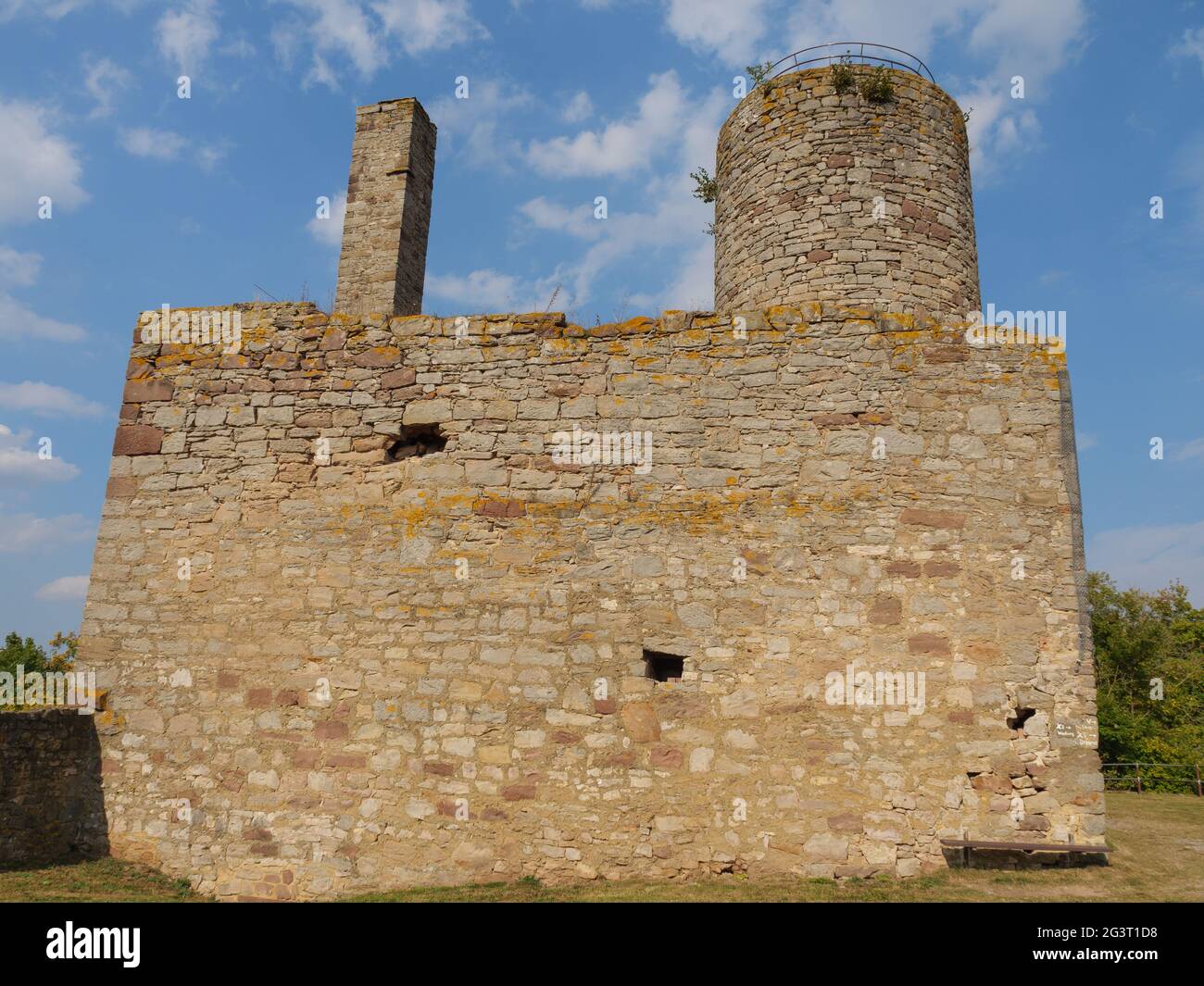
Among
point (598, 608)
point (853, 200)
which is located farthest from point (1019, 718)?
point (853, 200)

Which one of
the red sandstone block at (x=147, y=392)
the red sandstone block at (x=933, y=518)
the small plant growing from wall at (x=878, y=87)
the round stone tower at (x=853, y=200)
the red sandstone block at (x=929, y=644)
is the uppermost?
the small plant growing from wall at (x=878, y=87)

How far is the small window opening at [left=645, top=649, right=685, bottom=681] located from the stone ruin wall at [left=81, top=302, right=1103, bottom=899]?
110 mm

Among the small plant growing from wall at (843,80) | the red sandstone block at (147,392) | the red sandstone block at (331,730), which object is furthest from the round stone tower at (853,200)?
the red sandstone block at (147,392)

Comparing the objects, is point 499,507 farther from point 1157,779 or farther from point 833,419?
point 1157,779

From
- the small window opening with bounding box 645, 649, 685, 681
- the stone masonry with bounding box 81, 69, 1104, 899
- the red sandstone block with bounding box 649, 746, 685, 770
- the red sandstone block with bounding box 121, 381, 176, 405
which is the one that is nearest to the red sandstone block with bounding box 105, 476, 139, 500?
the stone masonry with bounding box 81, 69, 1104, 899

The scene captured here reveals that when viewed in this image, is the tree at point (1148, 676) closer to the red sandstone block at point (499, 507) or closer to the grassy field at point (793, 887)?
the grassy field at point (793, 887)

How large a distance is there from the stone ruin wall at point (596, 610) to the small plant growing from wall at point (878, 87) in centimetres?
315

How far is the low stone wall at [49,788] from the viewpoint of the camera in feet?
22.6

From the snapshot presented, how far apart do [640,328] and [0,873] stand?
23.7ft

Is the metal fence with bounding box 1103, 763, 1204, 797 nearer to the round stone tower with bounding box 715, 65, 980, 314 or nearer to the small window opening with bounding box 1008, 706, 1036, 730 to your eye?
the small window opening with bounding box 1008, 706, 1036, 730

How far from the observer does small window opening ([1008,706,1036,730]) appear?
639cm

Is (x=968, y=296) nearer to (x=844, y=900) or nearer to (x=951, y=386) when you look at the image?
(x=951, y=386)

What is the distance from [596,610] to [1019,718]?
357 cm

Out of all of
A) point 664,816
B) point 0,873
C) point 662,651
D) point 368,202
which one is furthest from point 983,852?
point 368,202
